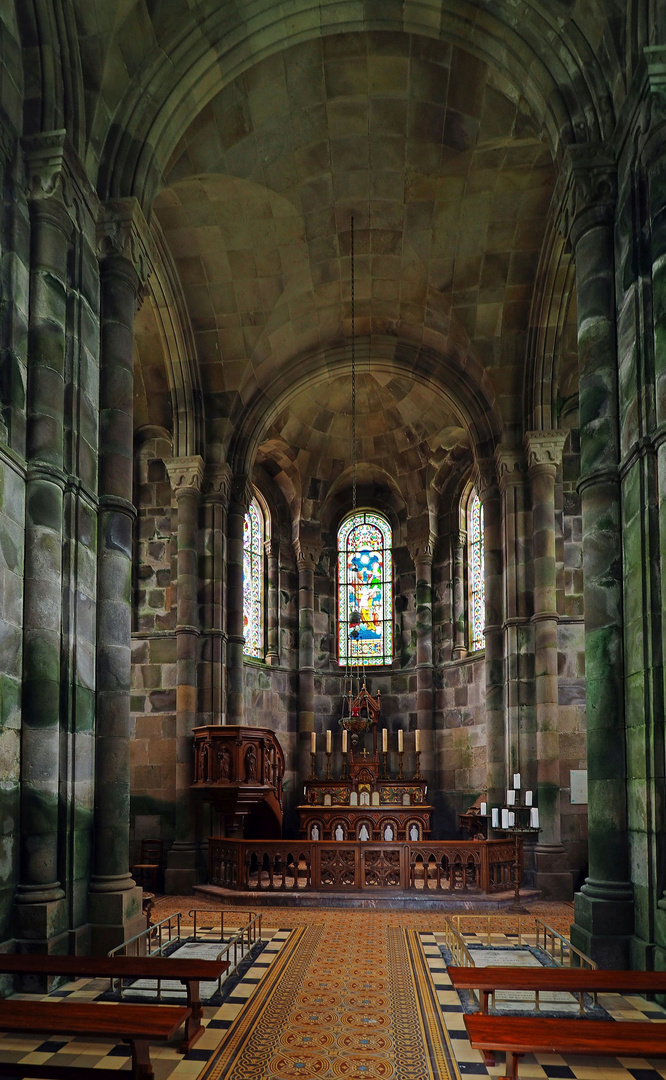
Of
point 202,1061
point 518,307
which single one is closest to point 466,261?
point 518,307

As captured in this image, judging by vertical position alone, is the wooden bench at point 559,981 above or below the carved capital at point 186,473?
below

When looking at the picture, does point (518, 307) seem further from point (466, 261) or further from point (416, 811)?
point (416, 811)

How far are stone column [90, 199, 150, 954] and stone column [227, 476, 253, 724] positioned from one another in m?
7.29

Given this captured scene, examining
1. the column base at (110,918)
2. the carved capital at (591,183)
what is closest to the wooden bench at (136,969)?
the column base at (110,918)

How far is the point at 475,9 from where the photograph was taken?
10992 millimetres

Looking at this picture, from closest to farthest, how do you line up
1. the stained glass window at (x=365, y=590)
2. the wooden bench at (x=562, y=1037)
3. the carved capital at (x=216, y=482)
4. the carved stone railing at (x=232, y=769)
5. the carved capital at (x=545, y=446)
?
the wooden bench at (x=562, y=1037), the carved stone railing at (x=232, y=769), the carved capital at (x=545, y=446), the carved capital at (x=216, y=482), the stained glass window at (x=365, y=590)

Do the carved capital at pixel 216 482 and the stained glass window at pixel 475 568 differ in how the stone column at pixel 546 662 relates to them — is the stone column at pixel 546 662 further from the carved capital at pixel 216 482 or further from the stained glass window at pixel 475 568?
the carved capital at pixel 216 482

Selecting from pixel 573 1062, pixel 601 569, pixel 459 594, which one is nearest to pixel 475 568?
pixel 459 594

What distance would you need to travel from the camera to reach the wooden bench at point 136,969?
6.44m

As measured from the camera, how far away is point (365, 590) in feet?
80.7

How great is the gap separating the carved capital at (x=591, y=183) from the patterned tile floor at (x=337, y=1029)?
7438 millimetres

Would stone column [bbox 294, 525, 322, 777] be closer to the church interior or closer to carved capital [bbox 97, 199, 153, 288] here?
the church interior

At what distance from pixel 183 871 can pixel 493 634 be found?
268 inches

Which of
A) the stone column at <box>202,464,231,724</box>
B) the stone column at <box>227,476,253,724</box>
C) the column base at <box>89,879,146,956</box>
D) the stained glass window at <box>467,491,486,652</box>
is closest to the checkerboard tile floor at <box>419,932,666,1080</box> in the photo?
the column base at <box>89,879,146,956</box>
